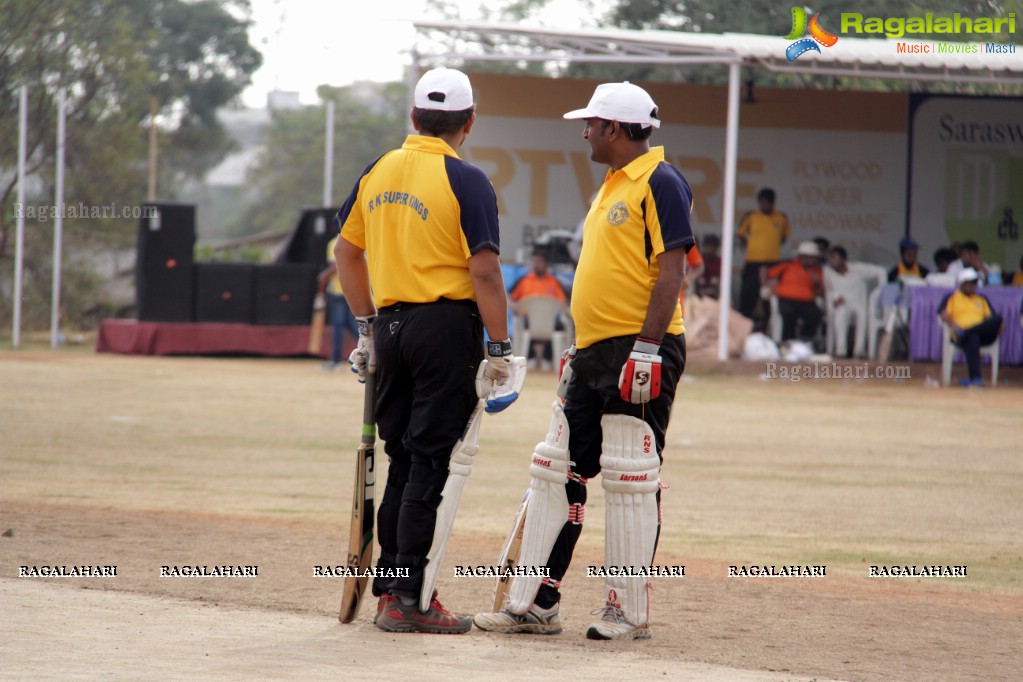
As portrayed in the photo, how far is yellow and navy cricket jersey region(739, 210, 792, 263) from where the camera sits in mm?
23000

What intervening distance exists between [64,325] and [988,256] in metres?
17.8

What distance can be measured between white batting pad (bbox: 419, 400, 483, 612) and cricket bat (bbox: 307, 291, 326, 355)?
15.7 metres

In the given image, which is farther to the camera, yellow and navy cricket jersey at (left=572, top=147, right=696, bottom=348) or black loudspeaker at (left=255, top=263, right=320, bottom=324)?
black loudspeaker at (left=255, top=263, right=320, bottom=324)

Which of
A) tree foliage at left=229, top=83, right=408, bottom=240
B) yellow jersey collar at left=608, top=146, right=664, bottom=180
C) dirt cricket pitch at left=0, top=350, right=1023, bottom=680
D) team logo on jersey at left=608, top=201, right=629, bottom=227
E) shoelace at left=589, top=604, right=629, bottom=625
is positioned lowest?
dirt cricket pitch at left=0, top=350, right=1023, bottom=680

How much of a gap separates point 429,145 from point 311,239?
17332 millimetres

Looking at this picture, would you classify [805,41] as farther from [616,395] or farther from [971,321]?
[616,395]

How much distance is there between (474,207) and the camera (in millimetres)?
5180

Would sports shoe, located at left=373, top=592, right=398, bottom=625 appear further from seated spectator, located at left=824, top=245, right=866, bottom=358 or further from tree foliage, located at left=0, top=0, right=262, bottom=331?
seated spectator, located at left=824, top=245, right=866, bottom=358

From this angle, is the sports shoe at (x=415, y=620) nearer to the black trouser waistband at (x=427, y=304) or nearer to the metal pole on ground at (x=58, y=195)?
the black trouser waistband at (x=427, y=304)

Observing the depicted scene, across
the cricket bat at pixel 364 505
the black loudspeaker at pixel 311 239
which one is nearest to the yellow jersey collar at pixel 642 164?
the cricket bat at pixel 364 505

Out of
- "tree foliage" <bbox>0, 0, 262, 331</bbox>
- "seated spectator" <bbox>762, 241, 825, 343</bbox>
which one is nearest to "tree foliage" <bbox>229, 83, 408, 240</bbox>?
"tree foliage" <bbox>0, 0, 262, 331</bbox>

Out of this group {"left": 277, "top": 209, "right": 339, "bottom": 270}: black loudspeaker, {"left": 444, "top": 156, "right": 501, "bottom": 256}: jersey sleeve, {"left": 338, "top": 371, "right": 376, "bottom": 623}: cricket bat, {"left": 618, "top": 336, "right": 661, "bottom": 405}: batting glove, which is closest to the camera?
{"left": 618, "top": 336, "right": 661, "bottom": 405}: batting glove

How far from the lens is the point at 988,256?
24969 millimetres

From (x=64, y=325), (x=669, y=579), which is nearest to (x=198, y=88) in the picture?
(x=64, y=325)
